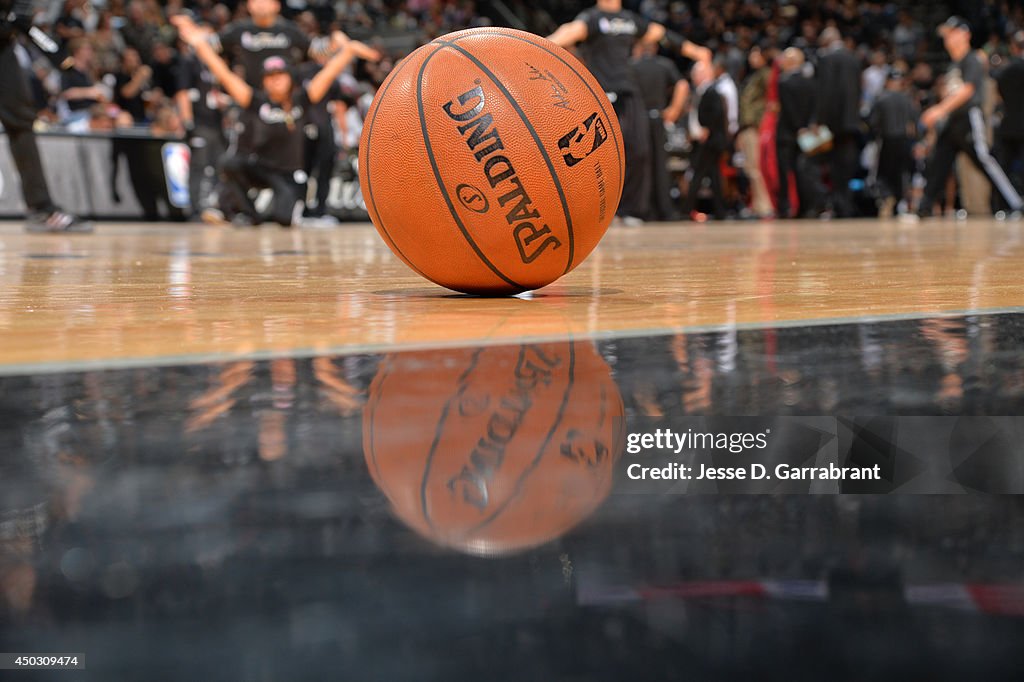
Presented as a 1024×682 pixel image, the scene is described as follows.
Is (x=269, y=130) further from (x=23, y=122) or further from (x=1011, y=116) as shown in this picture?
(x=1011, y=116)

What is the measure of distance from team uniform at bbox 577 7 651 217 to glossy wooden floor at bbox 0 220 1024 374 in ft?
14.6

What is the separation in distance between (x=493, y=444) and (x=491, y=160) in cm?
167

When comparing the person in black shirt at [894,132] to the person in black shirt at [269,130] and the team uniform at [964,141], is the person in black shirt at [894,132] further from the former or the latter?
the person in black shirt at [269,130]

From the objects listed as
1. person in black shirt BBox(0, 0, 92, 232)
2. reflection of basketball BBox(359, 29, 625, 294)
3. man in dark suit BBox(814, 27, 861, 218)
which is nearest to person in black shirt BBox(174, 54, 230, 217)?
person in black shirt BBox(0, 0, 92, 232)

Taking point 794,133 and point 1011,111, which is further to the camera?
point 794,133

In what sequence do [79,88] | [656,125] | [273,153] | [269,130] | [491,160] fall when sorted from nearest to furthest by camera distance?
[491,160]
[269,130]
[273,153]
[656,125]
[79,88]

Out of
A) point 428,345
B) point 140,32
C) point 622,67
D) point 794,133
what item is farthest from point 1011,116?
point 428,345

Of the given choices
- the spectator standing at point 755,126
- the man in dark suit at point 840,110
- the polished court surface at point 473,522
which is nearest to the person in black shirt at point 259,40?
the man in dark suit at point 840,110

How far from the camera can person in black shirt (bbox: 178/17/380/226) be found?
9.67 meters

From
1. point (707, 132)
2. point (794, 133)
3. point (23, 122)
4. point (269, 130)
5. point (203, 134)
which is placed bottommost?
point (794, 133)

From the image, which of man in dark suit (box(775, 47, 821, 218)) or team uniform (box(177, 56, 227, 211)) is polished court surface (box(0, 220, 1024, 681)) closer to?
team uniform (box(177, 56, 227, 211))

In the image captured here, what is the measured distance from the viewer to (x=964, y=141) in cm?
1246

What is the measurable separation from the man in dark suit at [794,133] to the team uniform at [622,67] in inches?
167

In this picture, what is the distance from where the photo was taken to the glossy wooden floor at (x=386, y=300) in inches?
77.1
